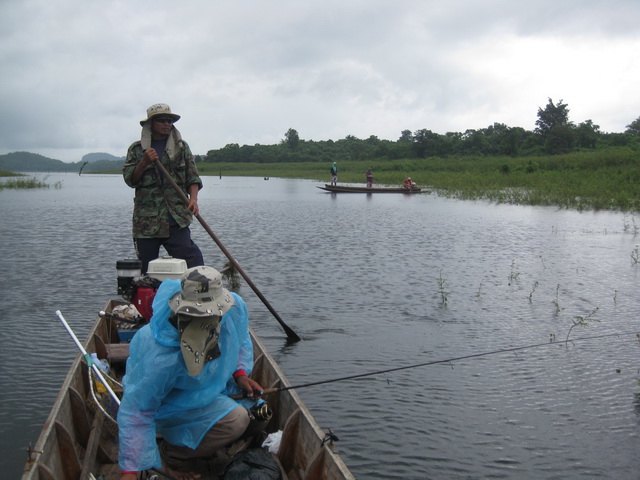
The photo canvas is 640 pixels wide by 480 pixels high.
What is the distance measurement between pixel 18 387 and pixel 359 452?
3399 mm

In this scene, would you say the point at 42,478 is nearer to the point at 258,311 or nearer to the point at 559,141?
the point at 258,311

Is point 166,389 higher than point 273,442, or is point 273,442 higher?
point 166,389

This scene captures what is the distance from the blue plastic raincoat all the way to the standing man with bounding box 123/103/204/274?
2.90 meters

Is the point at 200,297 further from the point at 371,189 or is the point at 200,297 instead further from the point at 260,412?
the point at 371,189

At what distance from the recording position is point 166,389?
10.5 ft

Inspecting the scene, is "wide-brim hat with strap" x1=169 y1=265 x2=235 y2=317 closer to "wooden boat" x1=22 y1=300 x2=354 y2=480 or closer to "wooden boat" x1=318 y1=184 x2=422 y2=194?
"wooden boat" x1=22 y1=300 x2=354 y2=480

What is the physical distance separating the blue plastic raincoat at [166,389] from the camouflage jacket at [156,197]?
113 inches

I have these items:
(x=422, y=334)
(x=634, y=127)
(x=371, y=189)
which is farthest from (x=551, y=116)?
(x=422, y=334)

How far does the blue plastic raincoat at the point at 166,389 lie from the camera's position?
3105 mm

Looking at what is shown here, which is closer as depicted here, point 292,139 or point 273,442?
point 273,442

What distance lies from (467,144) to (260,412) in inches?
2800

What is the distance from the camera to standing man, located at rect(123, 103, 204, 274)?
20.0 ft

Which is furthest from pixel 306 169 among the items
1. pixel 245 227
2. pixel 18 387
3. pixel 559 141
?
pixel 18 387

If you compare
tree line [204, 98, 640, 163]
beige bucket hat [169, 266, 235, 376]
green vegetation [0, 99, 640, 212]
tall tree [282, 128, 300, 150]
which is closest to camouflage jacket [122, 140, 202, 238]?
beige bucket hat [169, 266, 235, 376]
